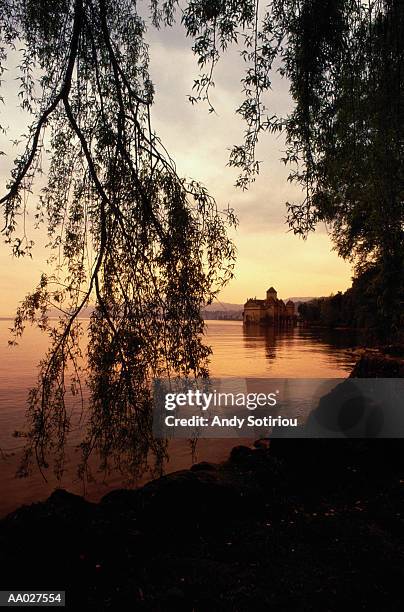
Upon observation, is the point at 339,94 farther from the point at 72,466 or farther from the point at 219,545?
the point at 72,466

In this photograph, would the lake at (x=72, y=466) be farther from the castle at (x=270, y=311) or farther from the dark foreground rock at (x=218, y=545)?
the castle at (x=270, y=311)

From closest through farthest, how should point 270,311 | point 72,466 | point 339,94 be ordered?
point 339,94 → point 72,466 → point 270,311

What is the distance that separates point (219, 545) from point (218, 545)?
0.04ft

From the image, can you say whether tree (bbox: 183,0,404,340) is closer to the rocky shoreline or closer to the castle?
the rocky shoreline

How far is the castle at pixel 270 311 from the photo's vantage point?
566 ft

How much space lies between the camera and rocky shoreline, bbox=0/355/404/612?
169 inches

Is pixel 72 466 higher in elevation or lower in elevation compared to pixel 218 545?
lower

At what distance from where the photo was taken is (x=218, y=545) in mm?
5402

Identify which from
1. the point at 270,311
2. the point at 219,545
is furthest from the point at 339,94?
the point at 270,311

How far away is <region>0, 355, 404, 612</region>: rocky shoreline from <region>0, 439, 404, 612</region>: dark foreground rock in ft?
0.05

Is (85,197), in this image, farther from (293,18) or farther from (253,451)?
(253,451)

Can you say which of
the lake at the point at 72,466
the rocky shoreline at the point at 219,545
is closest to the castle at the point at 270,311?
the lake at the point at 72,466

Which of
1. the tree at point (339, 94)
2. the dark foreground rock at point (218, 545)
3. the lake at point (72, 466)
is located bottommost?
the lake at point (72, 466)

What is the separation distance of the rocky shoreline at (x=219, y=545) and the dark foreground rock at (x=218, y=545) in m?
0.01
